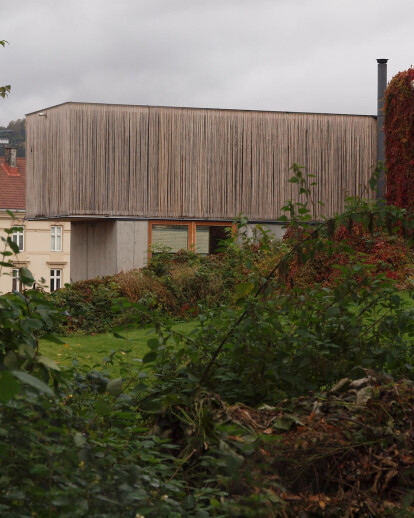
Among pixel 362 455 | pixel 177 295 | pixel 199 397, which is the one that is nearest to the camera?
pixel 362 455

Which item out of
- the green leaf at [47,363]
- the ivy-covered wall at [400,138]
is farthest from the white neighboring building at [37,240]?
the green leaf at [47,363]

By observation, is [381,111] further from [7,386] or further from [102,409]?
[7,386]

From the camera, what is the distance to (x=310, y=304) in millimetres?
5184

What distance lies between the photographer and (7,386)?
248 cm

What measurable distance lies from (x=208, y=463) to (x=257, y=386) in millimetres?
969

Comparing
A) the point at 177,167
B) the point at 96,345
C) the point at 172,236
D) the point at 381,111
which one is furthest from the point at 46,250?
the point at 96,345

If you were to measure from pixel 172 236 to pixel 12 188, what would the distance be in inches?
908

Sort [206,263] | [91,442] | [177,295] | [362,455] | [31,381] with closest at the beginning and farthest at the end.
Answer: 1. [31,381]
2. [91,442]
3. [362,455]
4. [177,295]
5. [206,263]

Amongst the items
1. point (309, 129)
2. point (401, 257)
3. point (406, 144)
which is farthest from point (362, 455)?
point (309, 129)

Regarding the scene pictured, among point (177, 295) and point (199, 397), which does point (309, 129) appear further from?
point (199, 397)

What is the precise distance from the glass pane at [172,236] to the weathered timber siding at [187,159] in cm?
35

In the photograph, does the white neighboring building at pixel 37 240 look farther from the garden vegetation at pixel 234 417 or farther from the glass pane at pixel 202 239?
the garden vegetation at pixel 234 417

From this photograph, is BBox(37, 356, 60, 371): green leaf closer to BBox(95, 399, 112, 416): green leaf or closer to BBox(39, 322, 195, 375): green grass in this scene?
BBox(95, 399, 112, 416): green leaf

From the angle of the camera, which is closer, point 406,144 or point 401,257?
point 401,257
